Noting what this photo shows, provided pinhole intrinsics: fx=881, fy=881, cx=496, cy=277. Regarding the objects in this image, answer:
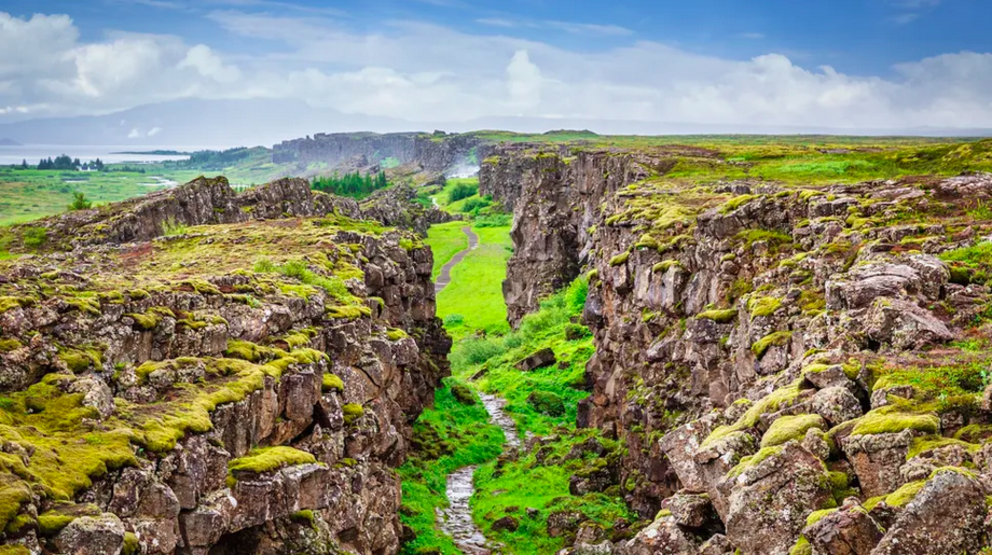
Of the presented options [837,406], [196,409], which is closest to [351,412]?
[196,409]

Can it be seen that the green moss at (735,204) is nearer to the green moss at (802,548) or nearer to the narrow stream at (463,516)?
the narrow stream at (463,516)

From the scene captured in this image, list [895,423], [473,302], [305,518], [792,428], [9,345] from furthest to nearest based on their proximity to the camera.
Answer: [473,302] < [305,518] < [9,345] < [792,428] < [895,423]

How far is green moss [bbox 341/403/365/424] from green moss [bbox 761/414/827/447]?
75.8ft

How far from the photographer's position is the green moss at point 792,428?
90.6ft

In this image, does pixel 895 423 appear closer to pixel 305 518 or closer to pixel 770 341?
pixel 770 341


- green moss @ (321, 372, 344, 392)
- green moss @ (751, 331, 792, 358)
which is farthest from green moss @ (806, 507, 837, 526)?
green moss @ (321, 372, 344, 392)

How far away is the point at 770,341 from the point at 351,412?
833 inches

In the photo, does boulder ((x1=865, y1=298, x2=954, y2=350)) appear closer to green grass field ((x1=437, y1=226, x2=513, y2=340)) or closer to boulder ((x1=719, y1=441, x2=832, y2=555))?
boulder ((x1=719, y1=441, x2=832, y2=555))

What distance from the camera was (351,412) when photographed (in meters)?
45.7

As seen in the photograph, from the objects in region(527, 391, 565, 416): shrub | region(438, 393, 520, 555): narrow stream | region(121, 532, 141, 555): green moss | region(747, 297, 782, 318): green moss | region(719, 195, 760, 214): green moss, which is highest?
region(719, 195, 760, 214): green moss

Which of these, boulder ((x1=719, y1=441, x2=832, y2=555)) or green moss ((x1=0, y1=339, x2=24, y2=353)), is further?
green moss ((x1=0, y1=339, x2=24, y2=353))

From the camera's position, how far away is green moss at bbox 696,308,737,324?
50.8 meters

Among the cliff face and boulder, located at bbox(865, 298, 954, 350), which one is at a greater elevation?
boulder, located at bbox(865, 298, 954, 350)

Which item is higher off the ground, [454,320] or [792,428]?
[792,428]
